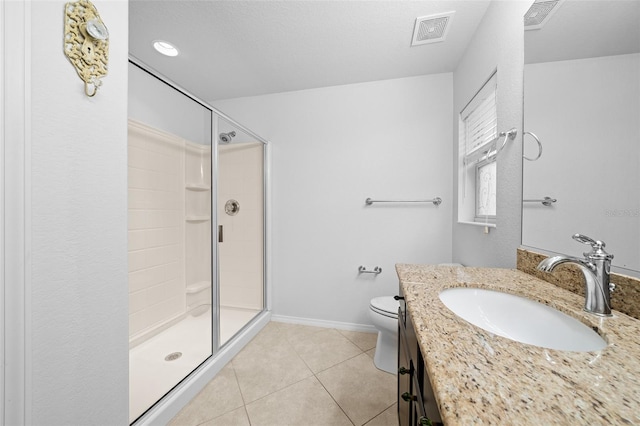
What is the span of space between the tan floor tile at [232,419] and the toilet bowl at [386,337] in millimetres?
874

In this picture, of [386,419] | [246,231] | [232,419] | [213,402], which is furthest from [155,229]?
[386,419]

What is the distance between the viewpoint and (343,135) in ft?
7.28

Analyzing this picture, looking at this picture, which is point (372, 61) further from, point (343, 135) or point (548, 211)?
point (548, 211)

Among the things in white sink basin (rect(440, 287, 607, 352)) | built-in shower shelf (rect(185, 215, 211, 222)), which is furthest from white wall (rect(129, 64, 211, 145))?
white sink basin (rect(440, 287, 607, 352))

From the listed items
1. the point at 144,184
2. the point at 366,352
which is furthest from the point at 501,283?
the point at 144,184

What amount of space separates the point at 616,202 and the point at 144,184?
8.17 feet

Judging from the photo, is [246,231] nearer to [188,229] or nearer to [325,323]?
[188,229]

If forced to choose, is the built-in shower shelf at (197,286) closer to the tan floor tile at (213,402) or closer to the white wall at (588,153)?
the tan floor tile at (213,402)

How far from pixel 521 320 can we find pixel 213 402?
4.99 ft

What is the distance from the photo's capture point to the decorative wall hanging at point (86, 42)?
74 cm

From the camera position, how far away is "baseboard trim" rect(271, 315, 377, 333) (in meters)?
2.16

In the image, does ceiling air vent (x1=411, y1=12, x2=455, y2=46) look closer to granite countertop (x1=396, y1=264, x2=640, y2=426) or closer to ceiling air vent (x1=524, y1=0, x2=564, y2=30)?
ceiling air vent (x1=524, y1=0, x2=564, y2=30)

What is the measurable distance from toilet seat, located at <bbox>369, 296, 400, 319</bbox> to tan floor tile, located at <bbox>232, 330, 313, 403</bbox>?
A: 1.95ft

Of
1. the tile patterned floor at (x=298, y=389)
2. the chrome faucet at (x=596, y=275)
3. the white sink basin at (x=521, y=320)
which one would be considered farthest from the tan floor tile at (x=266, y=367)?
the chrome faucet at (x=596, y=275)
